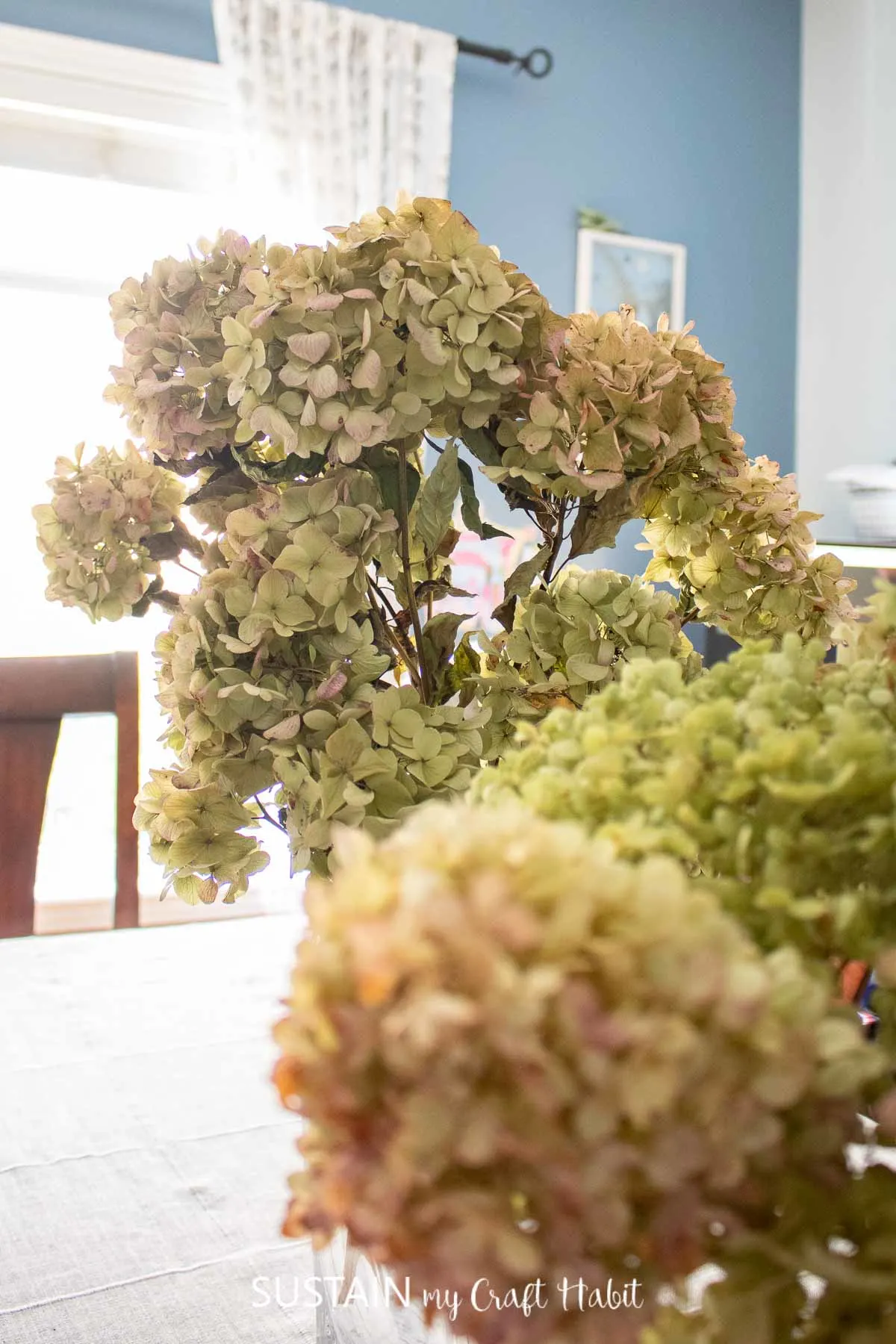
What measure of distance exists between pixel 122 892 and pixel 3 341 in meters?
2.27

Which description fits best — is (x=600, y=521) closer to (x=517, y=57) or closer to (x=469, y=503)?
(x=469, y=503)

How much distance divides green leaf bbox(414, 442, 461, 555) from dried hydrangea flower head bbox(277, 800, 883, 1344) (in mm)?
336

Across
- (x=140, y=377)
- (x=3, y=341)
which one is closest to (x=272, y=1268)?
(x=140, y=377)

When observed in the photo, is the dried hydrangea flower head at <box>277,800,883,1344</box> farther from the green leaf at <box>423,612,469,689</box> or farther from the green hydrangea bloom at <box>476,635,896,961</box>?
the green leaf at <box>423,612,469,689</box>

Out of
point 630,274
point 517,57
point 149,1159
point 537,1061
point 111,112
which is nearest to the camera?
point 537,1061

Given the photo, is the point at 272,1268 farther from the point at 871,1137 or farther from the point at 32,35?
the point at 32,35

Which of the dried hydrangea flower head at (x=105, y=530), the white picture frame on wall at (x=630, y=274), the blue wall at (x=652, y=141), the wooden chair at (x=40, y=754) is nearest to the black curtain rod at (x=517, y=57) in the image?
the blue wall at (x=652, y=141)

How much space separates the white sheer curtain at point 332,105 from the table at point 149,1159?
2.45 meters

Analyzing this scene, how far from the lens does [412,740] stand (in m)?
0.50

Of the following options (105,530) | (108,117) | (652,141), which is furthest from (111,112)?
(105,530)

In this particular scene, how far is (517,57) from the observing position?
348cm

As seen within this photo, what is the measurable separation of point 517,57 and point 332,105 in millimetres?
703

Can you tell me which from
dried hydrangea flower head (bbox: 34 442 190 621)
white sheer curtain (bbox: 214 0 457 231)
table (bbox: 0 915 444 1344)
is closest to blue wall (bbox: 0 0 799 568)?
white sheer curtain (bbox: 214 0 457 231)

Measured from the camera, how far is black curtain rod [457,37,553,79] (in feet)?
10.8
